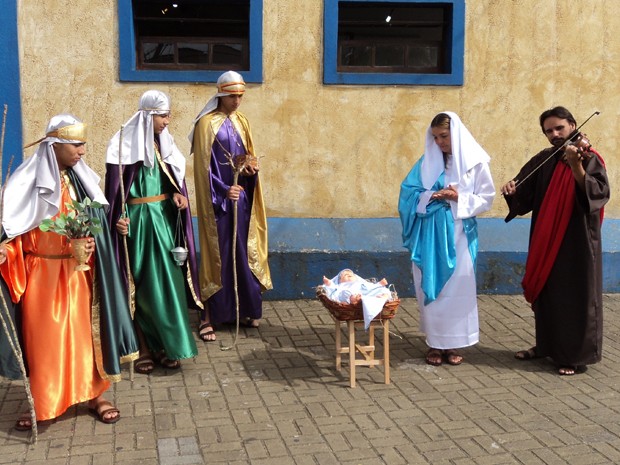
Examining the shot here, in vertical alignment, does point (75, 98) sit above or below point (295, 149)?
above

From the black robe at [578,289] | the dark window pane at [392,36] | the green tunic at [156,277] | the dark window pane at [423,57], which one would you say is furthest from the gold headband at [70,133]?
the dark window pane at [423,57]

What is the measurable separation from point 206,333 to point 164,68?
2.80 meters

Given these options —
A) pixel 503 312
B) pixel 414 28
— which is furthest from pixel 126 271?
pixel 414 28

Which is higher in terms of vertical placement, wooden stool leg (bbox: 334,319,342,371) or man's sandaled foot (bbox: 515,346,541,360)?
wooden stool leg (bbox: 334,319,342,371)

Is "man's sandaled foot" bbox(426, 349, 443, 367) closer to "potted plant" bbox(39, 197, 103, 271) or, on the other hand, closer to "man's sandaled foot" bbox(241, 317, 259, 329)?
"man's sandaled foot" bbox(241, 317, 259, 329)

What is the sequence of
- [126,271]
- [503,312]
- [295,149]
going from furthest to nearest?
[295,149], [503,312], [126,271]

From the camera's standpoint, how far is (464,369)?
5.68 meters

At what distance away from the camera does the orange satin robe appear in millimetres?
4453

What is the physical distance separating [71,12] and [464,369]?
15.9 feet

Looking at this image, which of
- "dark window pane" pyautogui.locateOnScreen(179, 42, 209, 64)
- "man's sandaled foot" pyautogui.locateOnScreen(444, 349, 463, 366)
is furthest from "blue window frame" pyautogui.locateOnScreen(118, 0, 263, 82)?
"man's sandaled foot" pyautogui.locateOnScreen(444, 349, 463, 366)

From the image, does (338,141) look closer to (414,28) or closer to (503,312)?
(414,28)

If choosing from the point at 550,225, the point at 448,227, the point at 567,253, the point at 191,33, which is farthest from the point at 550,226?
the point at 191,33

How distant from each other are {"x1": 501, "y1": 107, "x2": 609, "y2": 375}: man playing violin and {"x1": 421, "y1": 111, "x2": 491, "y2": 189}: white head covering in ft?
1.22

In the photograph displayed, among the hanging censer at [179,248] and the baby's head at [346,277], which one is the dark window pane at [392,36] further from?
the baby's head at [346,277]
